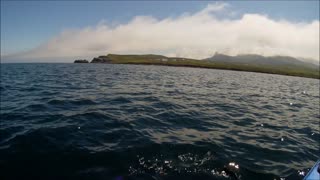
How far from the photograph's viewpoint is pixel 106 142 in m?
12.2

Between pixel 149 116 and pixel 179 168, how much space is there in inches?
314

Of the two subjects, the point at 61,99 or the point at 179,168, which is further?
the point at 61,99

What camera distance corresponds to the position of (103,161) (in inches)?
401

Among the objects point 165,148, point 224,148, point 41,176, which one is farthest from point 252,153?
point 41,176

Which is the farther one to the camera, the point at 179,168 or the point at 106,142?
the point at 106,142

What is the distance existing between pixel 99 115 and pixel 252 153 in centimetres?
935

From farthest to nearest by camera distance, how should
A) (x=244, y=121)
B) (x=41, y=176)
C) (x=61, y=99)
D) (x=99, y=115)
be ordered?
(x=61, y=99) → (x=244, y=121) → (x=99, y=115) → (x=41, y=176)


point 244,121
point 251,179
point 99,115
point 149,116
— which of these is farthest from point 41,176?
point 244,121

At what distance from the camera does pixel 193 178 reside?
9.27 meters

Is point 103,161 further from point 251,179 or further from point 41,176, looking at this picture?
point 251,179

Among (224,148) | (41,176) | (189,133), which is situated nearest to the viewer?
(41,176)

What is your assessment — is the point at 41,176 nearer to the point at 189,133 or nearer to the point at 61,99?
the point at 189,133

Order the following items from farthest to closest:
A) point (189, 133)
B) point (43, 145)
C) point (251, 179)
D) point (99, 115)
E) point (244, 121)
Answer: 1. point (244, 121)
2. point (99, 115)
3. point (189, 133)
4. point (43, 145)
5. point (251, 179)

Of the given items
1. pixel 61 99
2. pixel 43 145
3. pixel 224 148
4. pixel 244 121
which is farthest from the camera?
pixel 61 99
